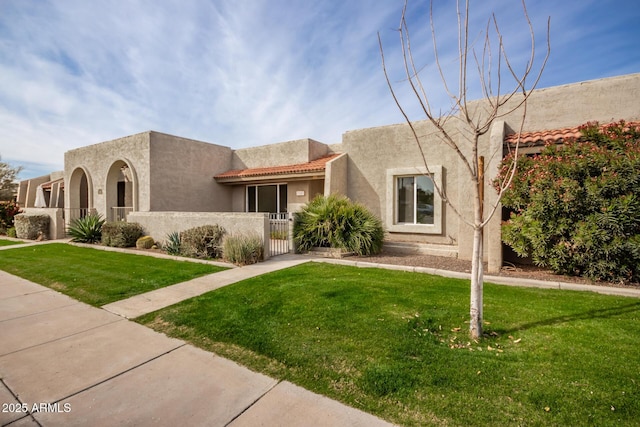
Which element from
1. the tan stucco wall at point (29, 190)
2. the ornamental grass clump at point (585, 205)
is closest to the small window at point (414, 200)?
the ornamental grass clump at point (585, 205)

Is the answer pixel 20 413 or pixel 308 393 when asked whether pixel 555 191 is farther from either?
pixel 20 413

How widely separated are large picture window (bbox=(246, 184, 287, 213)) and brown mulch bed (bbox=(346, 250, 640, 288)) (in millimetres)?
7497

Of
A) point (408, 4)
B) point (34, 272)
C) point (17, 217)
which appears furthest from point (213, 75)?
point (17, 217)

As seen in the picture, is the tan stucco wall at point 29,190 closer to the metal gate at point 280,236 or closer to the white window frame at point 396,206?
the metal gate at point 280,236

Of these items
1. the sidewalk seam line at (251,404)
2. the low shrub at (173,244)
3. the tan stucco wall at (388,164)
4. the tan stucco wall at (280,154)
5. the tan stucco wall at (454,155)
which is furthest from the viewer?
the tan stucco wall at (280,154)

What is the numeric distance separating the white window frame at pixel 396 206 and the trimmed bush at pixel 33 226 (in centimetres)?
1919

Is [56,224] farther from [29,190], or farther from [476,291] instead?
[476,291]

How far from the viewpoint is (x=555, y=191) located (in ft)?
22.7

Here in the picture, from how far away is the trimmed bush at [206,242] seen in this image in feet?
35.9

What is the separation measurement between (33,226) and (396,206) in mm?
20134

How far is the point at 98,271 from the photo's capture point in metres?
8.54

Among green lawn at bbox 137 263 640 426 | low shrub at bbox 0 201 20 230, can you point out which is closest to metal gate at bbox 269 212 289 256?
green lawn at bbox 137 263 640 426

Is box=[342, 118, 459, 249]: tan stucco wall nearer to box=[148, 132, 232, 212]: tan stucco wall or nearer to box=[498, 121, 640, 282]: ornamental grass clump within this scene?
box=[498, 121, 640, 282]: ornamental grass clump

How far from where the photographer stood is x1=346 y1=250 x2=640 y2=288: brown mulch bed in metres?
7.01
